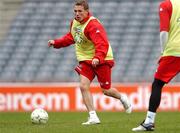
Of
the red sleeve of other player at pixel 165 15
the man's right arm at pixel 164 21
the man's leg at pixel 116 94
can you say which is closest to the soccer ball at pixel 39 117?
the man's leg at pixel 116 94

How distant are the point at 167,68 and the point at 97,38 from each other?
7.15ft

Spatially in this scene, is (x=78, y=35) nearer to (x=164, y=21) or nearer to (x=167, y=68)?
(x=167, y=68)

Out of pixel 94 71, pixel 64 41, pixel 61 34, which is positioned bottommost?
pixel 61 34

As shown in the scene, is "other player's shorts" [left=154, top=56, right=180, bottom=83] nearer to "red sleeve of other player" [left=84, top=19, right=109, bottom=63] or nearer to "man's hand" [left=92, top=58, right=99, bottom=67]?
"man's hand" [left=92, top=58, right=99, bottom=67]

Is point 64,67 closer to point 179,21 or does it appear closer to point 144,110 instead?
point 144,110

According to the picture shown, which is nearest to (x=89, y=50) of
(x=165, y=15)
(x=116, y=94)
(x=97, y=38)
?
(x=97, y=38)

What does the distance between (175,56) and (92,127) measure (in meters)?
1.96

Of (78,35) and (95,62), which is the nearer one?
(95,62)

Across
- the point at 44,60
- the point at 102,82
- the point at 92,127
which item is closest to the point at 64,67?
the point at 44,60

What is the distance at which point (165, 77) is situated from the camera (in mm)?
10375

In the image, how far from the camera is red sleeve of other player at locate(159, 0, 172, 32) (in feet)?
33.3

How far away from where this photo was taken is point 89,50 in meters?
12.7

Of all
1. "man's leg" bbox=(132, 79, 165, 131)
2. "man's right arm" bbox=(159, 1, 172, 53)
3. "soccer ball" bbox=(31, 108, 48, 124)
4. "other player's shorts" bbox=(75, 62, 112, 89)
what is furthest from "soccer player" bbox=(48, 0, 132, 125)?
"man's right arm" bbox=(159, 1, 172, 53)

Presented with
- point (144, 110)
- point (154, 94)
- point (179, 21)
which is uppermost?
point (179, 21)
